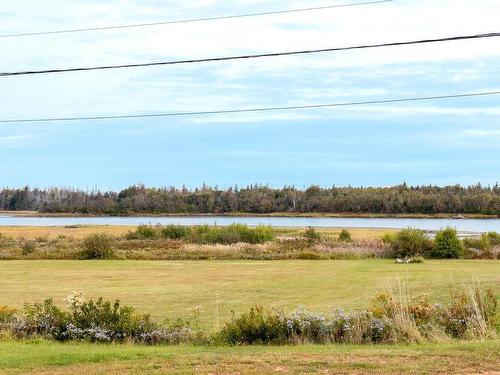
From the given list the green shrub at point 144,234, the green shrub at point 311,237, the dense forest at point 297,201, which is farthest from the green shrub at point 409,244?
the dense forest at point 297,201

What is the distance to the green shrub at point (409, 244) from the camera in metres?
55.3

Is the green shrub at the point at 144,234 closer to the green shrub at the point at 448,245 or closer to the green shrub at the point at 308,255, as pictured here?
the green shrub at the point at 308,255

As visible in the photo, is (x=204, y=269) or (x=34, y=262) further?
(x=34, y=262)

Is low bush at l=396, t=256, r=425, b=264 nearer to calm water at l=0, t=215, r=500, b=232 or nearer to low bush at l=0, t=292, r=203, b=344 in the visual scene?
low bush at l=0, t=292, r=203, b=344

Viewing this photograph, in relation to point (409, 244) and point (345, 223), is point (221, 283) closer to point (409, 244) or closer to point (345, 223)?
point (409, 244)

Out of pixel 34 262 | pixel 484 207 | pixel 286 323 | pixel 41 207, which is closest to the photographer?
pixel 286 323

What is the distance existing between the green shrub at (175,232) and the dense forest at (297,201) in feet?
257

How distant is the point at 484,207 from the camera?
14388 centimetres

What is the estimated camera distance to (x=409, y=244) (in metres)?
55.4

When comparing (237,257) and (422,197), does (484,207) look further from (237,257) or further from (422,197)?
(237,257)

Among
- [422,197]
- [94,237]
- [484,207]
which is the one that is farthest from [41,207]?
[94,237]

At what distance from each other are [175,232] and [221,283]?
43209mm

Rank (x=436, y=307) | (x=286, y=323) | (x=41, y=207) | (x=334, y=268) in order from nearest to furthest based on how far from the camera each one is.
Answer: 1. (x=286, y=323)
2. (x=436, y=307)
3. (x=334, y=268)
4. (x=41, y=207)

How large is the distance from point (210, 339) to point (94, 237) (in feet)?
143
